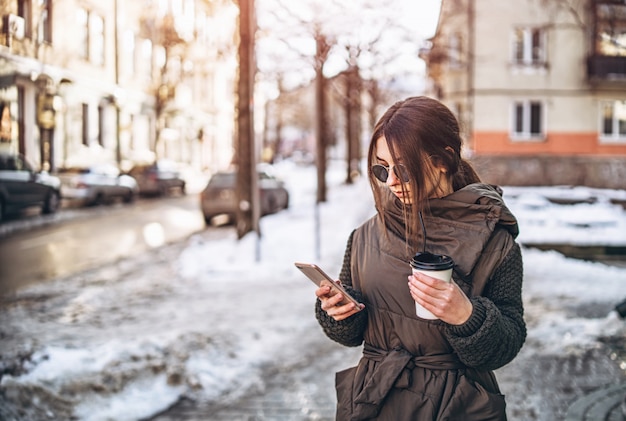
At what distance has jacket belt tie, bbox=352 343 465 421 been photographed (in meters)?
2.22

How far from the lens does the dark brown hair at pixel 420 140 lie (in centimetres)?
217

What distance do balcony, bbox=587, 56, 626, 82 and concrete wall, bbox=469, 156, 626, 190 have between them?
3.04 m

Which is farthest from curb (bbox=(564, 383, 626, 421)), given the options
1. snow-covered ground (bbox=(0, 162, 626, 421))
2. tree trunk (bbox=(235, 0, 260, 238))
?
tree trunk (bbox=(235, 0, 260, 238))

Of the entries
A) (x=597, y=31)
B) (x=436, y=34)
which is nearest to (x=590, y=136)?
(x=436, y=34)

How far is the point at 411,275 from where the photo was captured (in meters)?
2.14

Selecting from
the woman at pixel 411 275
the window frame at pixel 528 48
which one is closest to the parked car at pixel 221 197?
the window frame at pixel 528 48

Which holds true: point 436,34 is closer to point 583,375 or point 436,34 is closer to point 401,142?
point 583,375

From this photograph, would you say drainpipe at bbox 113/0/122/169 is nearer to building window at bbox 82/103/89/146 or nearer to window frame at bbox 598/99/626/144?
building window at bbox 82/103/89/146

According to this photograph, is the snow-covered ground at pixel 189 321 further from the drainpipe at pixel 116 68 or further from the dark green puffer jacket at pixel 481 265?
the dark green puffer jacket at pixel 481 265

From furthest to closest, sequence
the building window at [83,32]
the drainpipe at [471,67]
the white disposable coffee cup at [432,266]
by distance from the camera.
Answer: the drainpipe at [471,67] → the building window at [83,32] → the white disposable coffee cup at [432,266]

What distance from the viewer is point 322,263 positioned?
11617mm

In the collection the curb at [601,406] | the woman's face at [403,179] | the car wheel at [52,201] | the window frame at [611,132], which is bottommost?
the curb at [601,406]

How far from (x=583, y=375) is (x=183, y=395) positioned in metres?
3.09

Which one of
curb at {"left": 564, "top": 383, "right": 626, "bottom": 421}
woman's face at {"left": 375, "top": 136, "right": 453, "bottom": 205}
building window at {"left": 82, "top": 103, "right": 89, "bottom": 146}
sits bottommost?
curb at {"left": 564, "top": 383, "right": 626, "bottom": 421}
